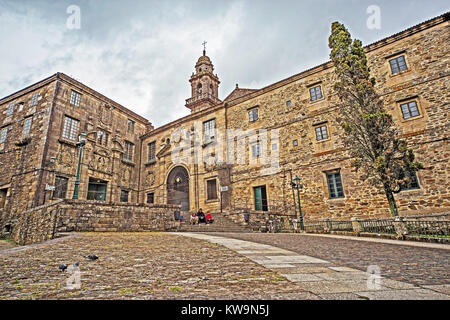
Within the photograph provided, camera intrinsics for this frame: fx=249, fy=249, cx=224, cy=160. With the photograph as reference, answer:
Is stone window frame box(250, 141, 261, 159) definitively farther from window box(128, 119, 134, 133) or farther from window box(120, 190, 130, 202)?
window box(128, 119, 134, 133)

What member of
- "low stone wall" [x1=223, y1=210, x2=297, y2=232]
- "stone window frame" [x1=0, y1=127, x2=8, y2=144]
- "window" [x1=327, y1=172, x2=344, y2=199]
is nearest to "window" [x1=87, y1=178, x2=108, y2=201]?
"stone window frame" [x1=0, y1=127, x2=8, y2=144]

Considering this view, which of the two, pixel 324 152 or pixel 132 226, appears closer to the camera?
pixel 132 226

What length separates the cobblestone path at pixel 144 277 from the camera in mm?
2570

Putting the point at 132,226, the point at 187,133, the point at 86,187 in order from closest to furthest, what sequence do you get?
the point at 132,226, the point at 86,187, the point at 187,133

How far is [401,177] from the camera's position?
11.9 meters

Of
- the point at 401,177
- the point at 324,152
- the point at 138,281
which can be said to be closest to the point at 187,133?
the point at 324,152

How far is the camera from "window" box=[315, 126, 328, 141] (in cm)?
1655

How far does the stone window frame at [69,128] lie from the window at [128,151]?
4980 mm

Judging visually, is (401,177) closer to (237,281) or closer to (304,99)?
(304,99)

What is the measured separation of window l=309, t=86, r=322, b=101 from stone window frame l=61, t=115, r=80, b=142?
18444mm

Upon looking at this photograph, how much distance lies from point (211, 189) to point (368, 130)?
477 inches

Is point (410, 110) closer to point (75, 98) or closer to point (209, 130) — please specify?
point (209, 130)

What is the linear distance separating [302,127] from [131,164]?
54.2 feet

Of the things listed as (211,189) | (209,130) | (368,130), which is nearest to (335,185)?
(368,130)
